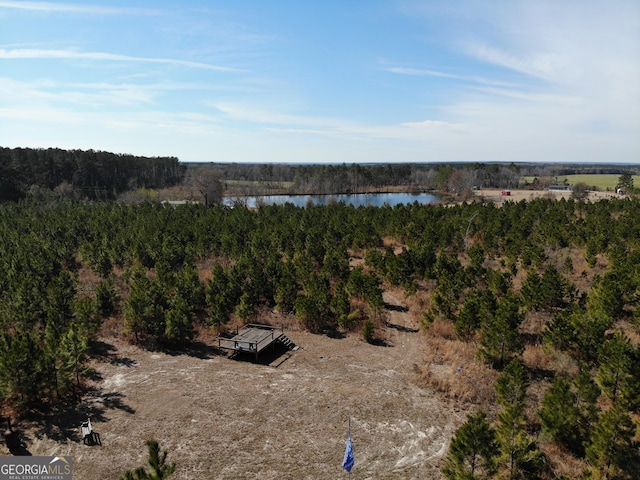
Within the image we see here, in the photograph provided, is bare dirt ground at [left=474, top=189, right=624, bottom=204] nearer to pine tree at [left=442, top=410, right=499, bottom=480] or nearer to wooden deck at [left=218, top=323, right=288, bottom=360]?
wooden deck at [left=218, top=323, right=288, bottom=360]

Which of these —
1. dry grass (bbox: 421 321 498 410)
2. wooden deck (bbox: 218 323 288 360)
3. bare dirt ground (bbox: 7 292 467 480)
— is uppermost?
wooden deck (bbox: 218 323 288 360)

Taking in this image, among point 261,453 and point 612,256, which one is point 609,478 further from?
point 612,256

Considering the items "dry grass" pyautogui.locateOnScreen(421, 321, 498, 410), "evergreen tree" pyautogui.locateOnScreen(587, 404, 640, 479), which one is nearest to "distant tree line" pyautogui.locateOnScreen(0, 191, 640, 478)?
"evergreen tree" pyautogui.locateOnScreen(587, 404, 640, 479)

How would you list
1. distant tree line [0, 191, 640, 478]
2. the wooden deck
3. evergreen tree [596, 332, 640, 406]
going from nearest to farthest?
distant tree line [0, 191, 640, 478], evergreen tree [596, 332, 640, 406], the wooden deck

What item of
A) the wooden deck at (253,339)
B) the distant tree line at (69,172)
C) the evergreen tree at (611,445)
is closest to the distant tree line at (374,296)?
the evergreen tree at (611,445)

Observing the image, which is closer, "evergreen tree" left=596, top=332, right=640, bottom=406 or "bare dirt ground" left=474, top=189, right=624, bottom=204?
"evergreen tree" left=596, top=332, right=640, bottom=406

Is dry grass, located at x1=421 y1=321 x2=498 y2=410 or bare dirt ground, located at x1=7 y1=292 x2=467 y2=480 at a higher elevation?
dry grass, located at x1=421 y1=321 x2=498 y2=410
